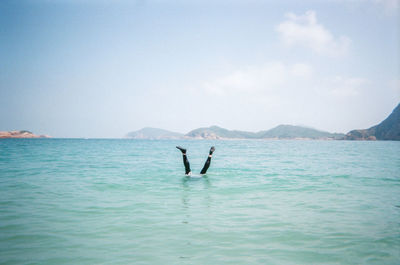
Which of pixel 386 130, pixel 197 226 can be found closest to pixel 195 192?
pixel 197 226

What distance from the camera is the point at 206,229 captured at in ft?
20.2

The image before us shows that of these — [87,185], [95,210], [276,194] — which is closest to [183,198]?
[95,210]

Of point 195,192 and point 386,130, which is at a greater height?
point 386,130

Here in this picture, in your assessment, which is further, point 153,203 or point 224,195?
point 224,195

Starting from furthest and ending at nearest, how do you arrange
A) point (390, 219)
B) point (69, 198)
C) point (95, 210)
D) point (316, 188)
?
point (316, 188), point (69, 198), point (95, 210), point (390, 219)

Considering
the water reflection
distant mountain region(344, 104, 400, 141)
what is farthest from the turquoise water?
distant mountain region(344, 104, 400, 141)

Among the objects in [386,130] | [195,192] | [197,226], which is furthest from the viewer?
[386,130]

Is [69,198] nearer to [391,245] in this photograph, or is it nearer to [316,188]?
[391,245]

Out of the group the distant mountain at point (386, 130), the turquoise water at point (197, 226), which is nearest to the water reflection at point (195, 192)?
the turquoise water at point (197, 226)

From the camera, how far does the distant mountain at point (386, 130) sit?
501ft

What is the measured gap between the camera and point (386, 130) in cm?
15962

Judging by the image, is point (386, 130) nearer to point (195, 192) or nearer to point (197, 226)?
point (195, 192)

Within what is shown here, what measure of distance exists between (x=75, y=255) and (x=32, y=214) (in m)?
3.69

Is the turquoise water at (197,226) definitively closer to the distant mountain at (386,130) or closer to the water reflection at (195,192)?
the water reflection at (195,192)
